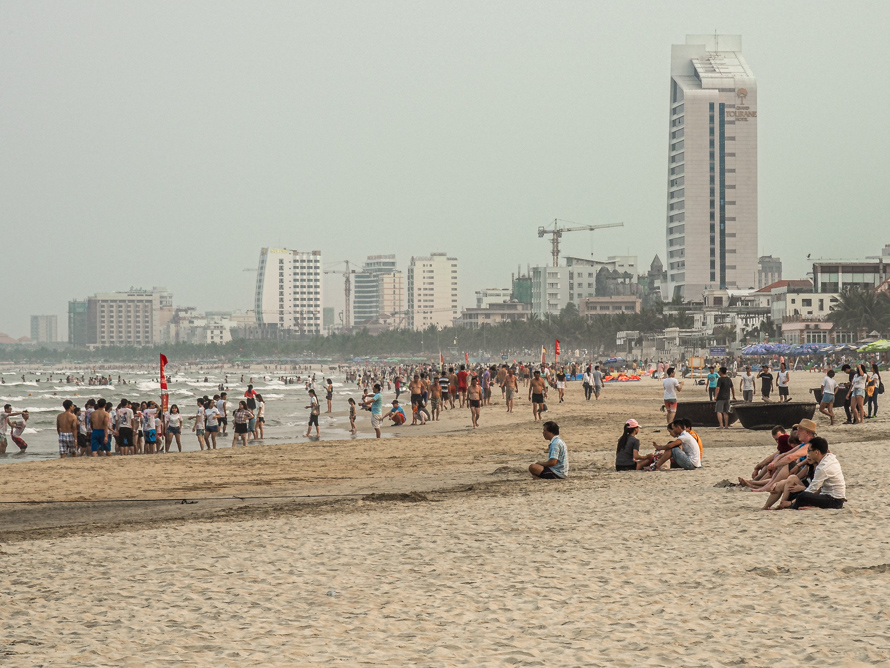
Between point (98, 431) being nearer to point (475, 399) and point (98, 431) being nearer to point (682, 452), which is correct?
point (475, 399)

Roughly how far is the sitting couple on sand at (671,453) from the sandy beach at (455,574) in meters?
0.25

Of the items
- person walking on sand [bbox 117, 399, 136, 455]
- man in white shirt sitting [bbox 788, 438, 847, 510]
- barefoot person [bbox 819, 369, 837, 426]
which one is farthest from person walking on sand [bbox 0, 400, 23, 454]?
man in white shirt sitting [bbox 788, 438, 847, 510]

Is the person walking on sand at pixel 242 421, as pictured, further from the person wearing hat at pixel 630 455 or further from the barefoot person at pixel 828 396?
the barefoot person at pixel 828 396

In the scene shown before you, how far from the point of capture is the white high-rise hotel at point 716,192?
631 feet

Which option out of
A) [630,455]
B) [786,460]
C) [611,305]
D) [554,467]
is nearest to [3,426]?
[554,467]

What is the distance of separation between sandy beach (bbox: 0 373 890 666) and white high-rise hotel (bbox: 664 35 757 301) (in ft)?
606

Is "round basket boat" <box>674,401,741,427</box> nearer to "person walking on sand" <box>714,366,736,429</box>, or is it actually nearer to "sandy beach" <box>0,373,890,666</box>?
"person walking on sand" <box>714,366,736,429</box>

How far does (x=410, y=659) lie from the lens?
551cm

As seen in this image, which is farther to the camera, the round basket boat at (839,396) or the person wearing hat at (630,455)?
the round basket boat at (839,396)

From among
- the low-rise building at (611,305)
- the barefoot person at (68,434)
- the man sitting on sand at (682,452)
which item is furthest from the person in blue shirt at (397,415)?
the low-rise building at (611,305)

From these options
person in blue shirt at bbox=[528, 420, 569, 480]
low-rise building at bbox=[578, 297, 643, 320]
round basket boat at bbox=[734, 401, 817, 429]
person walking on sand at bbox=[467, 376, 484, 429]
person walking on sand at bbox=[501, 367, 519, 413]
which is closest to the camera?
person in blue shirt at bbox=[528, 420, 569, 480]

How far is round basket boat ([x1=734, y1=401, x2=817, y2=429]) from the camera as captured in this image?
18.8 metres

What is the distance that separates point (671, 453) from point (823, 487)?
4.20 metres

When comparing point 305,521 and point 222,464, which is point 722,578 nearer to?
point 305,521
